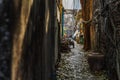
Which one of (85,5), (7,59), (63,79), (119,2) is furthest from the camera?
(85,5)

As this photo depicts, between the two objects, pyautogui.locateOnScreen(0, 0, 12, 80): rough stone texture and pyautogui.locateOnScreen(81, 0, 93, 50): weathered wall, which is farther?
pyautogui.locateOnScreen(81, 0, 93, 50): weathered wall

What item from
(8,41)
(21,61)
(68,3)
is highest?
(68,3)

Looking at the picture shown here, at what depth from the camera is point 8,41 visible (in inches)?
68.9

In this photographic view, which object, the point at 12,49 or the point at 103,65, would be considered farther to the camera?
the point at 103,65

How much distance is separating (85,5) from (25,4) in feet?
52.2

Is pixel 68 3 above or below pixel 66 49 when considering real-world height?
above

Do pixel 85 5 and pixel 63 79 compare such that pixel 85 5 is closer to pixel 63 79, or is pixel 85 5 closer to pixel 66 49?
pixel 66 49

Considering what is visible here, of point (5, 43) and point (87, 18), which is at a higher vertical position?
point (87, 18)

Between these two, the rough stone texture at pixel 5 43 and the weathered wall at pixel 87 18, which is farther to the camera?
the weathered wall at pixel 87 18

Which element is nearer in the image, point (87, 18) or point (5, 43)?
point (5, 43)

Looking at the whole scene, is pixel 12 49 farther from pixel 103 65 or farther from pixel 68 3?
pixel 68 3

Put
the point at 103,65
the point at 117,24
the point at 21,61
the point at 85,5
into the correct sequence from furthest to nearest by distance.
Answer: the point at 85,5 → the point at 103,65 → the point at 117,24 → the point at 21,61

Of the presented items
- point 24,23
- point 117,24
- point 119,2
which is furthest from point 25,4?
point 117,24

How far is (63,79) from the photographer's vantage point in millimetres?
8453
